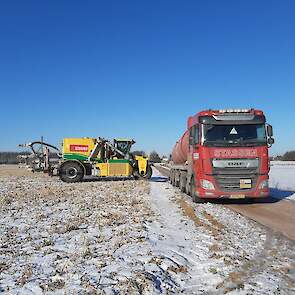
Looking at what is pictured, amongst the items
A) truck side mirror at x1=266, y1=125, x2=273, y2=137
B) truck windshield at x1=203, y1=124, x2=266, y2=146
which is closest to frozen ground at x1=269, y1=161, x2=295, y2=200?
truck side mirror at x1=266, y1=125, x2=273, y2=137

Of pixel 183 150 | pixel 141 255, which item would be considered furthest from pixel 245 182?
pixel 141 255

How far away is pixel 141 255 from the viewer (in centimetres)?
661

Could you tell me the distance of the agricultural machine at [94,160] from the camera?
27250 millimetres

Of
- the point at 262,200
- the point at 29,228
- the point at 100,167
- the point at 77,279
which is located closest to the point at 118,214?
the point at 29,228

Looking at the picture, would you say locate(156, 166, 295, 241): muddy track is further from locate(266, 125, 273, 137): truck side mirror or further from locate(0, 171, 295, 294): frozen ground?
locate(266, 125, 273, 137): truck side mirror

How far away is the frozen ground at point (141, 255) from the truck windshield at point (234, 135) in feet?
10.6

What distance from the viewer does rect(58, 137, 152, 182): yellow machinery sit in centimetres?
2719

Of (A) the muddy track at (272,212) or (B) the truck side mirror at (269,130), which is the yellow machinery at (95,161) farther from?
(B) the truck side mirror at (269,130)

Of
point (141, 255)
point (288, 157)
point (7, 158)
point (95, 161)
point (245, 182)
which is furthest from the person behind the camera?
point (288, 157)

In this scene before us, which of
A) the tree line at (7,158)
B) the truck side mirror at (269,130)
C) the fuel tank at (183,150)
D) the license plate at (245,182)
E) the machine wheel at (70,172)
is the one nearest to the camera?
the license plate at (245,182)

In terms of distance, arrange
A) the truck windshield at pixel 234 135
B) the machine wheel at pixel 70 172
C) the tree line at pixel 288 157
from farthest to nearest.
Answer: the tree line at pixel 288 157, the machine wheel at pixel 70 172, the truck windshield at pixel 234 135

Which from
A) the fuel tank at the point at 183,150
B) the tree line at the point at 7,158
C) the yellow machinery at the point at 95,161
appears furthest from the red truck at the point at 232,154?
the tree line at the point at 7,158

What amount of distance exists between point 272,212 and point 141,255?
7015mm

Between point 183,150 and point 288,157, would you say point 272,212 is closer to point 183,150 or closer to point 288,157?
point 183,150
